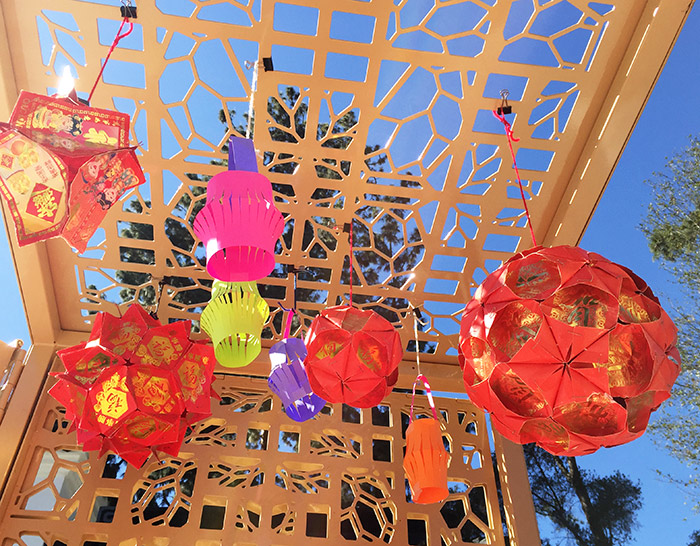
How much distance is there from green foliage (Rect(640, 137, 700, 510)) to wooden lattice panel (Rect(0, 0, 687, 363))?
3.41m

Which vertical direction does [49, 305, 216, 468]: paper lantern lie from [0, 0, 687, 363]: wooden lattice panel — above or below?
below

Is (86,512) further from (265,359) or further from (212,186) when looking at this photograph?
(212,186)

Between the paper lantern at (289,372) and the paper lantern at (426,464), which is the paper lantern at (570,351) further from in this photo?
the paper lantern at (289,372)

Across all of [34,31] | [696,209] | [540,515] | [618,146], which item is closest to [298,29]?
[34,31]

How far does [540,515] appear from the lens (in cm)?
655

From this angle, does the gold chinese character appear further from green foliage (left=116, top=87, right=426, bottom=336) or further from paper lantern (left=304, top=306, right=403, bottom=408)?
green foliage (left=116, top=87, right=426, bottom=336)

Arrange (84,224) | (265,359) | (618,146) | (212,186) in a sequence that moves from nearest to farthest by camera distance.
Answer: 1. (212,186)
2. (84,224)
3. (618,146)
4. (265,359)

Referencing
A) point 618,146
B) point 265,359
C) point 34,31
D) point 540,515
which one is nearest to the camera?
point 34,31

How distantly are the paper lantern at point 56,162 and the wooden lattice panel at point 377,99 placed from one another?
715 mm

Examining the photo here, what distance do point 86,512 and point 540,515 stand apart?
17.6 feet

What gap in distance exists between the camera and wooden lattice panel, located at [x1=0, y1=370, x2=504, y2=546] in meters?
2.86

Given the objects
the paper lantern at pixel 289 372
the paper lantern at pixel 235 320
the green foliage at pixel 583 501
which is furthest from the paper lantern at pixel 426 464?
the green foliage at pixel 583 501

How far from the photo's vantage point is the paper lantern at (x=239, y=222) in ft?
5.61

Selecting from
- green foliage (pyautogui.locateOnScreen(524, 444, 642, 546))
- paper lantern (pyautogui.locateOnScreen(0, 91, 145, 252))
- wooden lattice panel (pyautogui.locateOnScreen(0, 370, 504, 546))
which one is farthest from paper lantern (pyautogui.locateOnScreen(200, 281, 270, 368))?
green foliage (pyautogui.locateOnScreen(524, 444, 642, 546))
